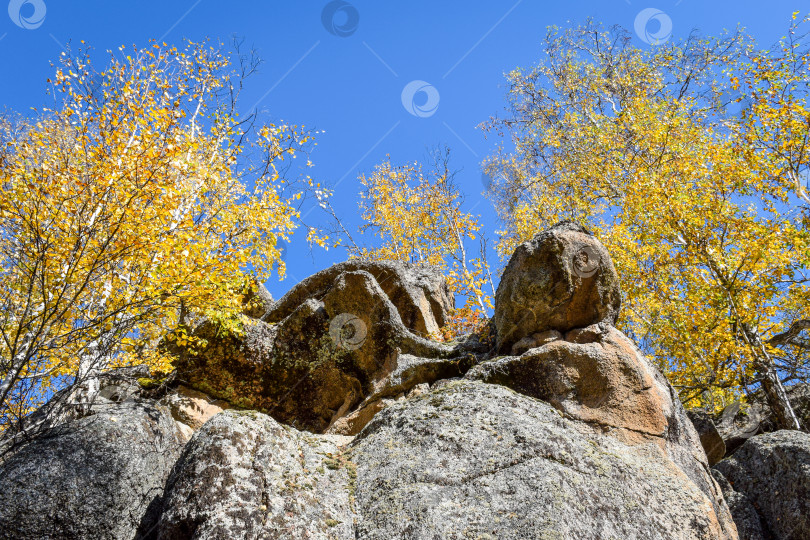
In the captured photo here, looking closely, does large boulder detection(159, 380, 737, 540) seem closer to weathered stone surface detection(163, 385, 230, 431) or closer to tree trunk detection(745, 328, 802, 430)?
weathered stone surface detection(163, 385, 230, 431)

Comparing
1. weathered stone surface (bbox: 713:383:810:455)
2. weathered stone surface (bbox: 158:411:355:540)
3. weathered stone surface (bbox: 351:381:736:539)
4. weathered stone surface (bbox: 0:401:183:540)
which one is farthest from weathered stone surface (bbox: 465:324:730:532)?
weathered stone surface (bbox: 713:383:810:455)

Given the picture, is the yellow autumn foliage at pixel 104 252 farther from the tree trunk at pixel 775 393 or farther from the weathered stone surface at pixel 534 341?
the tree trunk at pixel 775 393

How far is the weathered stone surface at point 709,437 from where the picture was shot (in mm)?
9789

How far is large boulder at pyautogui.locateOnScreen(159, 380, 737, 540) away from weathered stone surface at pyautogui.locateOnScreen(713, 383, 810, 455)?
7329mm

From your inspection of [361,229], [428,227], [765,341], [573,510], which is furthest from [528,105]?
[573,510]

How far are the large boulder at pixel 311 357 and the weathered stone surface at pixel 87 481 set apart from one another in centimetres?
349

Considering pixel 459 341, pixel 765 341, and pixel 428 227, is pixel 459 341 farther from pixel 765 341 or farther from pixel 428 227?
pixel 428 227

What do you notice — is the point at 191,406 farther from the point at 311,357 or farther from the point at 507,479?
the point at 507,479

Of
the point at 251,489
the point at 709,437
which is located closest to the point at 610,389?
the point at 709,437

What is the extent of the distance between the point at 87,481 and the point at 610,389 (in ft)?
22.0

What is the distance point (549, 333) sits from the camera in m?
8.38

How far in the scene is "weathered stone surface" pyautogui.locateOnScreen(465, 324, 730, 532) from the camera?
6.88 m

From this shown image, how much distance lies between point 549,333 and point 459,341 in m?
2.44

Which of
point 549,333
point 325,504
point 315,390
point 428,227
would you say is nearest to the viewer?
point 325,504
